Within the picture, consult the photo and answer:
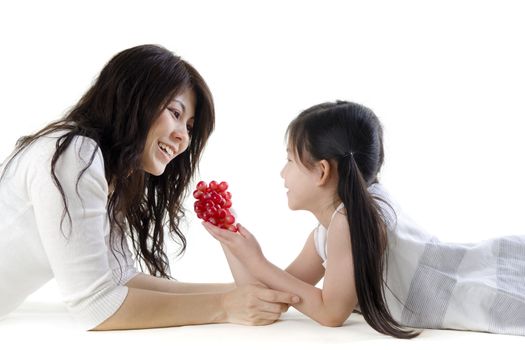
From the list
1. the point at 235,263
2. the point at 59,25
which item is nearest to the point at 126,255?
the point at 235,263

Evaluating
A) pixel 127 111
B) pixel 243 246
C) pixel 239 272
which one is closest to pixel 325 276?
pixel 243 246

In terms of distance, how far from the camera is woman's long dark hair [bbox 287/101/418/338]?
A: 2119mm

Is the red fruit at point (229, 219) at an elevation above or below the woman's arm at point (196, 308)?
above

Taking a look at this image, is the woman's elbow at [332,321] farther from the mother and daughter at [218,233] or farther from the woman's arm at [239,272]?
the woman's arm at [239,272]

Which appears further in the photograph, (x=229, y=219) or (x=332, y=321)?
(x=229, y=219)

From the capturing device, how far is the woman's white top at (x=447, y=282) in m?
2.21

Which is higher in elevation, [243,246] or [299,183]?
[299,183]

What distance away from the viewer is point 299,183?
7.61ft

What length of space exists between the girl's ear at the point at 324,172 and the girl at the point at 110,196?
1.14 feet

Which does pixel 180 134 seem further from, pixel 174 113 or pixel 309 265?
pixel 309 265

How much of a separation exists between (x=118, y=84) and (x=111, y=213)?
432 millimetres

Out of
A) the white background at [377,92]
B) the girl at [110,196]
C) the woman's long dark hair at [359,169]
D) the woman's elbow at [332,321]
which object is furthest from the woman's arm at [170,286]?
the white background at [377,92]

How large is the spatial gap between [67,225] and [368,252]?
81 cm

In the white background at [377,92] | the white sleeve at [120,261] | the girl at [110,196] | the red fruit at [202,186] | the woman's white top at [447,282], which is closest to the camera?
the girl at [110,196]
